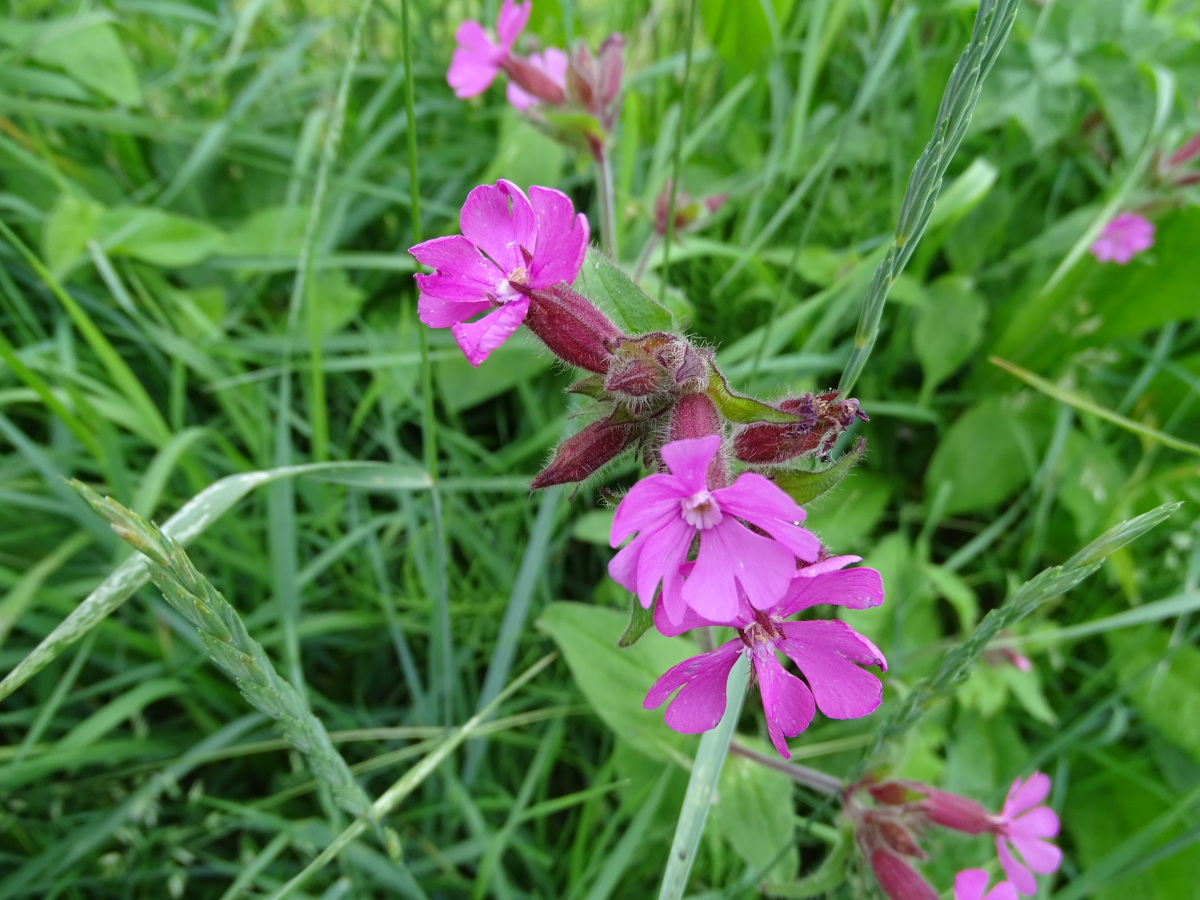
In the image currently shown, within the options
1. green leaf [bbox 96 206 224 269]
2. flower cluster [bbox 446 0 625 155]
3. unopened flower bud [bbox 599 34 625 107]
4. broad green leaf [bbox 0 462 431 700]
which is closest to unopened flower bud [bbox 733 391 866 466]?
broad green leaf [bbox 0 462 431 700]

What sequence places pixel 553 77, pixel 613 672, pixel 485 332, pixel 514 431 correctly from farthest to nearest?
pixel 514 431 < pixel 553 77 < pixel 613 672 < pixel 485 332

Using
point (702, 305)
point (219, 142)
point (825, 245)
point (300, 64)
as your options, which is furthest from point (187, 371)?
point (825, 245)

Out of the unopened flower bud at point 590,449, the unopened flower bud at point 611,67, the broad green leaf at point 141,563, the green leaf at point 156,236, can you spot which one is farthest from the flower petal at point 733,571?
the green leaf at point 156,236

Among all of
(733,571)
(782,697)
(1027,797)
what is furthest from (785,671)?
(1027,797)

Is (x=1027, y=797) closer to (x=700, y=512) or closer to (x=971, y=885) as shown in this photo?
(x=971, y=885)

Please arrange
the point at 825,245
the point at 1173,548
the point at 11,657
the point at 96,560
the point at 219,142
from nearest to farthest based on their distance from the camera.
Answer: the point at 11,657 < the point at 96,560 < the point at 1173,548 < the point at 219,142 < the point at 825,245

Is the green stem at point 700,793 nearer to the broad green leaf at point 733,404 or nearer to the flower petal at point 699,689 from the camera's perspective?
the flower petal at point 699,689

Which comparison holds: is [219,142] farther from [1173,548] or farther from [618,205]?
[1173,548]
